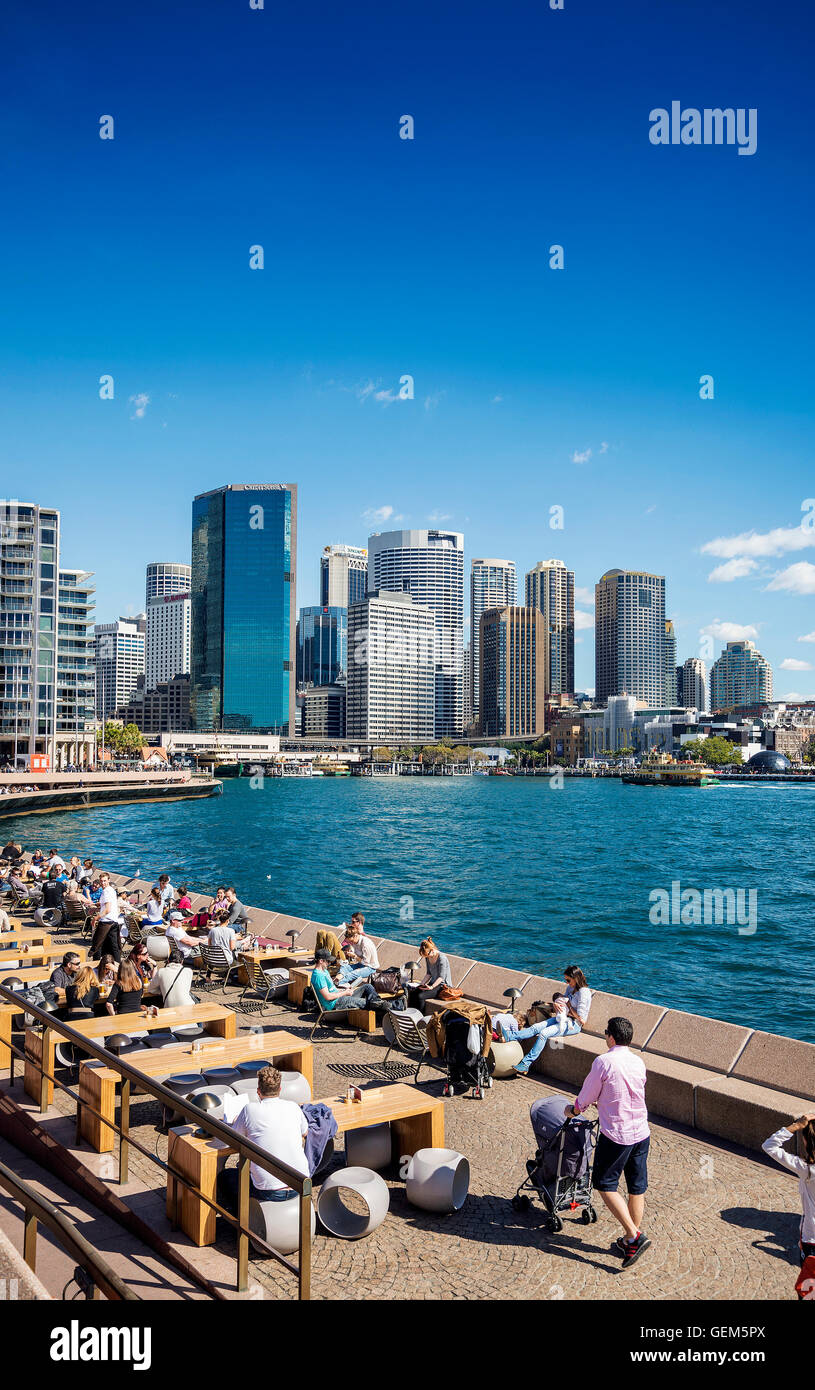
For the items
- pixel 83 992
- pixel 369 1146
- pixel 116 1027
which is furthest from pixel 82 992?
pixel 369 1146

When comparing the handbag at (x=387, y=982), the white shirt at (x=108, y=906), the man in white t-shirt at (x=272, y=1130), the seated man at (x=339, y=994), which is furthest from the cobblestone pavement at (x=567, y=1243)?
the white shirt at (x=108, y=906)

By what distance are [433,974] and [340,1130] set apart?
4791 mm

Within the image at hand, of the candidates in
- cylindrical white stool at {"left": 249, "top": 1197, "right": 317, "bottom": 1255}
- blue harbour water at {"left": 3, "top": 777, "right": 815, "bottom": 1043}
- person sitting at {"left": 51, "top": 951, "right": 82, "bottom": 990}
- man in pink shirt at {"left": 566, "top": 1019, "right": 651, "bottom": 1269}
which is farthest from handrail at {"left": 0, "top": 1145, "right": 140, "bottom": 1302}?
blue harbour water at {"left": 3, "top": 777, "right": 815, "bottom": 1043}

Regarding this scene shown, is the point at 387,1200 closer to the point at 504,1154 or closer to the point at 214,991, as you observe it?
the point at 504,1154

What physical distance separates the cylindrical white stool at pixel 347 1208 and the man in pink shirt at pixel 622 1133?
161 cm

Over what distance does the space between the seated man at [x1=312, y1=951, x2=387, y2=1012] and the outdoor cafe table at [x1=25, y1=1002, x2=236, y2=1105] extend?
1.67 meters

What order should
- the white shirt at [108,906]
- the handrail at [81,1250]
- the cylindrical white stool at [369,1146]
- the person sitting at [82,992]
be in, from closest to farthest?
1. the handrail at [81,1250]
2. the cylindrical white stool at [369,1146]
3. the person sitting at [82,992]
4. the white shirt at [108,906]

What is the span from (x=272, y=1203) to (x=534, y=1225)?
83.7 inches

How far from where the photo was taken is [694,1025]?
10.6 metres

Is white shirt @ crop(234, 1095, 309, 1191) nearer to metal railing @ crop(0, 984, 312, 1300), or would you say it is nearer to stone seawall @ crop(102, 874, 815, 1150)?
metal railing @ crop(0, 984, 312, 1300)

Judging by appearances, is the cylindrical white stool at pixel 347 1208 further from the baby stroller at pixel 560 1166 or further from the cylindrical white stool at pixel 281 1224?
the baby stroller at pixel 560 1166

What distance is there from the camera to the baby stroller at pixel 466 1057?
9.89 m

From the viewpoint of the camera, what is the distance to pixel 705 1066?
10062 millimetres

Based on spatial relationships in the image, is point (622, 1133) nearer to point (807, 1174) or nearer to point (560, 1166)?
point (560, 1166)
